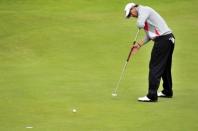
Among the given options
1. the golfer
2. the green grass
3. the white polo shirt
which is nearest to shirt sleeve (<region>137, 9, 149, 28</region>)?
the white polo shirt

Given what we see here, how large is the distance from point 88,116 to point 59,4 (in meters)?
18.5

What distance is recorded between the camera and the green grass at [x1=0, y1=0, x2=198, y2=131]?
485 inches

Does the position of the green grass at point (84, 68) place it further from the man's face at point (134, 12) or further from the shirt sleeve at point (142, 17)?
the man's face at point (134, 12)

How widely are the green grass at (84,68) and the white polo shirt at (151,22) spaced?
4.55 ft

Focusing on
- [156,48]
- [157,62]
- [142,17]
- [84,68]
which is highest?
[142,17]

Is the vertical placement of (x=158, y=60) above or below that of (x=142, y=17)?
below

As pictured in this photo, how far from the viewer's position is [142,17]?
13727 mm

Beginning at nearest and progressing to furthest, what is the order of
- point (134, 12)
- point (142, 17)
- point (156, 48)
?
point (142, 17), point (134, 12), point (156, 48)

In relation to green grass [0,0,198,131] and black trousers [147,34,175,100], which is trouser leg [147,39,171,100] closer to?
black trousers [147,34,175,100]

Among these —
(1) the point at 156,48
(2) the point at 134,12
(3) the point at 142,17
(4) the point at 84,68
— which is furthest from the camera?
(4) the point at 84,68

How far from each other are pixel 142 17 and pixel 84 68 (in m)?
5.57

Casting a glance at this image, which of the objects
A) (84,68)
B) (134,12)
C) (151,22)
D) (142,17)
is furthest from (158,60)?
(84,68)

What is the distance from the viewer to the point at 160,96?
48.3 ft

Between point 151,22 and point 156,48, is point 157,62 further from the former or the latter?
point 151,22
